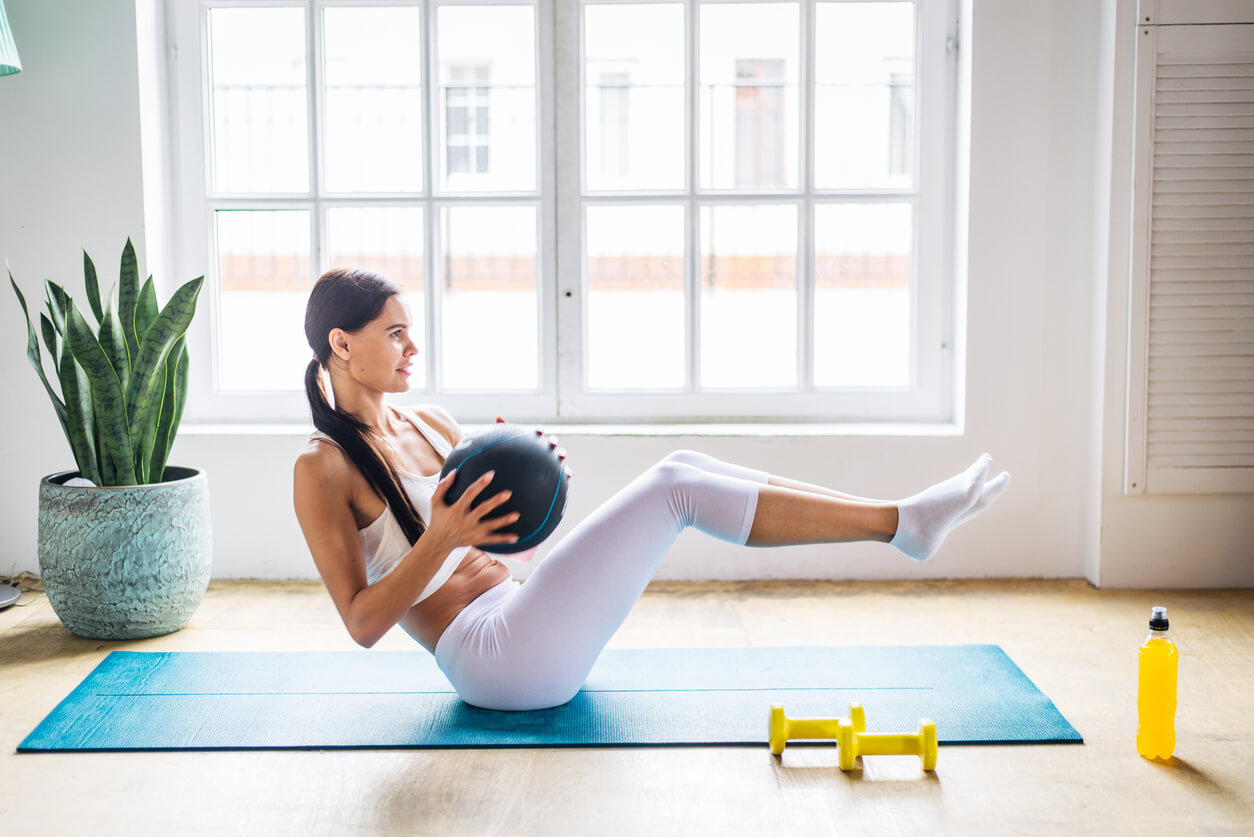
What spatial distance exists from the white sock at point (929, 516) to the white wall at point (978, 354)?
141 centimetres

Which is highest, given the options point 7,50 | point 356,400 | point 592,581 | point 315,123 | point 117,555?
point 7,50

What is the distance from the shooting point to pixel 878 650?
2.77 m

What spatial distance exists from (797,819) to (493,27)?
2.73 m

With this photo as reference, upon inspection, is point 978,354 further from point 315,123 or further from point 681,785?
point 315,123

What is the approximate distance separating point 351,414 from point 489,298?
5.03ft

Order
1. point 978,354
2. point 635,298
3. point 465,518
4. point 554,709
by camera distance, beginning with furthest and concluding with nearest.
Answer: point 635,298 → point 978,354 → point 554,709 → point 465,518

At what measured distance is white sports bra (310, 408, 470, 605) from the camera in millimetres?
2154

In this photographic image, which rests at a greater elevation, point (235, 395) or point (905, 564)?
point (235, 395)

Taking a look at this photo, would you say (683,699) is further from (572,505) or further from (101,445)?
(101,445)

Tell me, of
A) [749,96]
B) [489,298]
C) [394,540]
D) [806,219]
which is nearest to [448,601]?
[394,540]

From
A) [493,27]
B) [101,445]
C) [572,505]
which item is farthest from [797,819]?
[493,27]

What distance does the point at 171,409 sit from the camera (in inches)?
119

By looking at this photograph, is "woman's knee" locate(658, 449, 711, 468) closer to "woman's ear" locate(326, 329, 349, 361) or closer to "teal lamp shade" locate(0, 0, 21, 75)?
"woman's ear" locate(326, 329, 349, 361)

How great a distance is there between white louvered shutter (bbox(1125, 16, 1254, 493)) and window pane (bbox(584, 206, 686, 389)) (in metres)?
1.45
